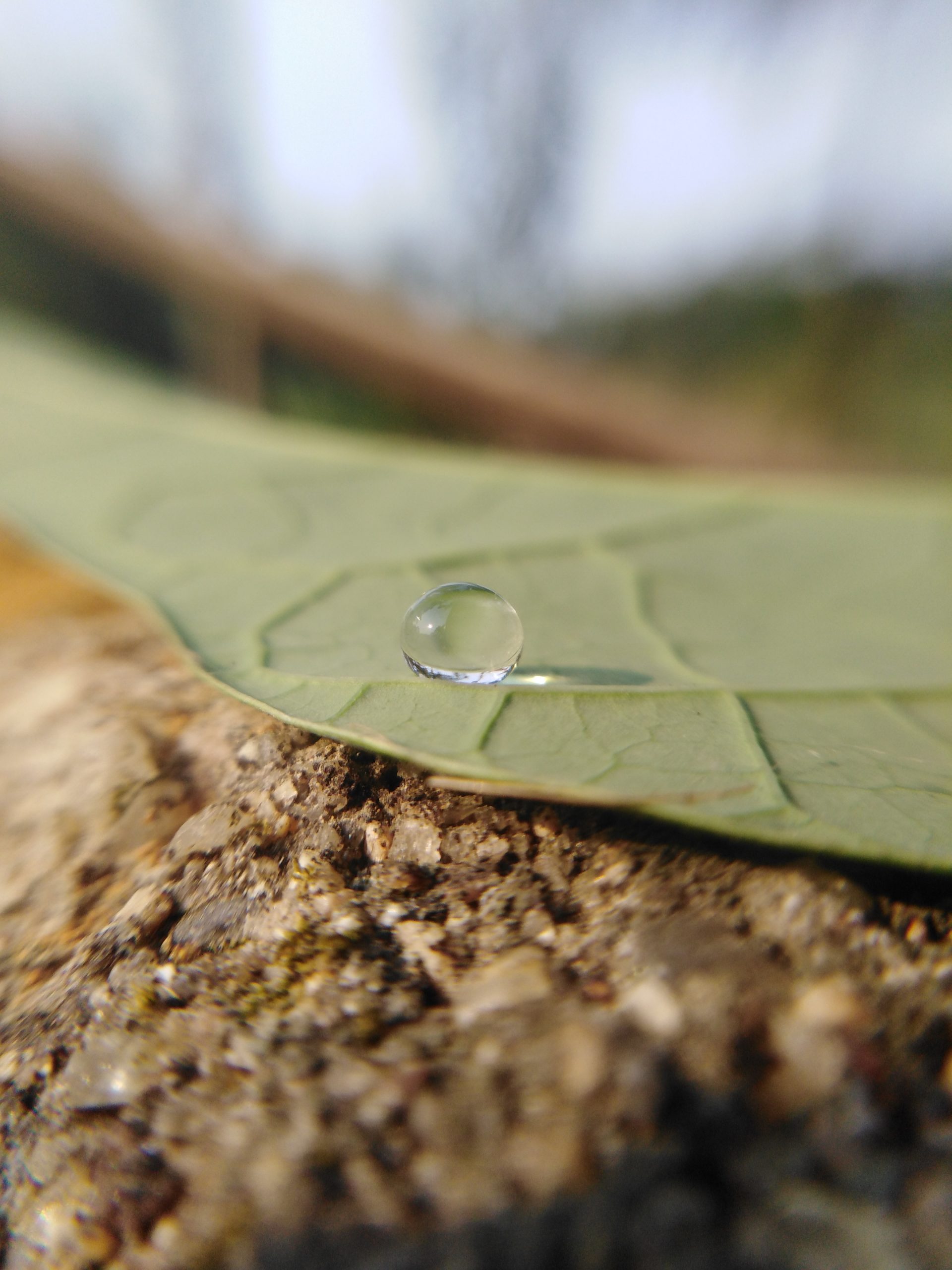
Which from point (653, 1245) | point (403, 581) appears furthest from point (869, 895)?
point (403, 581)

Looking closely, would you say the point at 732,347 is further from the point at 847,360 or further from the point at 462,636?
the point at 462,636

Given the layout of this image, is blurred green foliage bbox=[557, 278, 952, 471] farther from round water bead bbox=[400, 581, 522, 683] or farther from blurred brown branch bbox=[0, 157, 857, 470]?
round water bead bbox=[400, 581, 522, 683]

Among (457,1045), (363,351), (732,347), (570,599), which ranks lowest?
(732,347)

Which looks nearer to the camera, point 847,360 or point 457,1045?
point 457,1045

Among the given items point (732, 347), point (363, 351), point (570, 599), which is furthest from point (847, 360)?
point (570, 599)

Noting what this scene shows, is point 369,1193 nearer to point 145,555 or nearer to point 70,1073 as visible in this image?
point 70,1073

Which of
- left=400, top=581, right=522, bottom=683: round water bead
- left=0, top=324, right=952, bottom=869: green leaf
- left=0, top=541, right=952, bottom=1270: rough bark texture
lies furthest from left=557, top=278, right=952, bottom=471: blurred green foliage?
left=0, top=541, right=952, bottom=1270: rough bark texture
